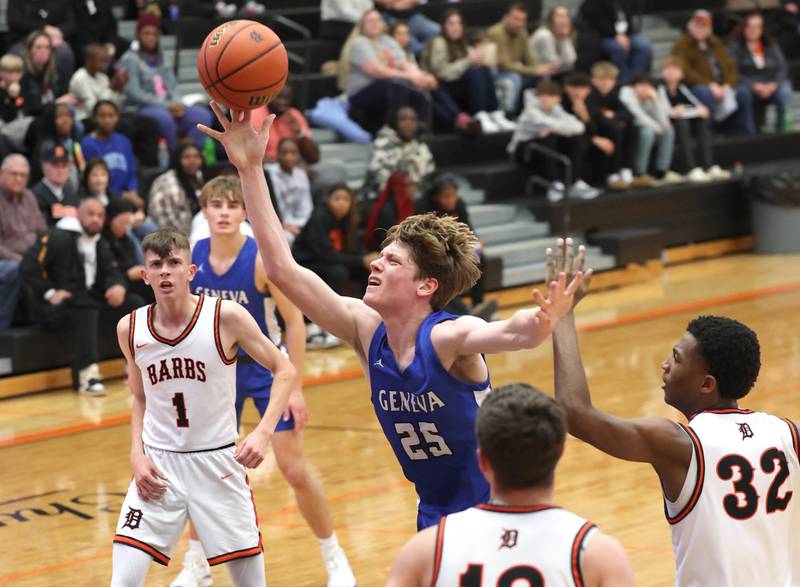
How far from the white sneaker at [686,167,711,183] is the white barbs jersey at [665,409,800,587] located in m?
13.9

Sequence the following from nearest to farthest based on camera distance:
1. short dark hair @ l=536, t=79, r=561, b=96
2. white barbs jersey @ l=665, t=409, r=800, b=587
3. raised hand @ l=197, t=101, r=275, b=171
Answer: white barbs jersey @ l=665, t=409, r=800, b=587 → raised hand @ l=197, t=101, r=275, b=171 → short dark hair @ l=536, t=79, r=561, b=96

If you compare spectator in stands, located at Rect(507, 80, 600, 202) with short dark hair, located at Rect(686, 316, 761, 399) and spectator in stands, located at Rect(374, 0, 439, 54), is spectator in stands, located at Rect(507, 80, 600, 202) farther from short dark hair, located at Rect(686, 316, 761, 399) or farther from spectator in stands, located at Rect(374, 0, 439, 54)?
short dark hair, located at Rect(686, 316, 761, 399)

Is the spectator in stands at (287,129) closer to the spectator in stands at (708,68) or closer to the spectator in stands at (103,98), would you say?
the spectator in stands at (103,98)

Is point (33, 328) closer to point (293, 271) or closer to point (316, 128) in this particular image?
point (316, 128)

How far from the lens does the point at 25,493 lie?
8375 millimetres

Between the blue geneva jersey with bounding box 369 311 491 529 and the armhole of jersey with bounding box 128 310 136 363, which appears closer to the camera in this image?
the blue geneva jersey with bounding box 369 311 491 529

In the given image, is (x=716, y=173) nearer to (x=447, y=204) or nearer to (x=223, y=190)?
(x=447, y=204)

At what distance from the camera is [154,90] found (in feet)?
45.0

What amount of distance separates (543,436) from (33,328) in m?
8.58

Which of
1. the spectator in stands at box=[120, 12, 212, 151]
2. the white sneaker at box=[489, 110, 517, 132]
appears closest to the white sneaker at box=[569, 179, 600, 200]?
the white sneaker at box=[489, 110, 517, 132]

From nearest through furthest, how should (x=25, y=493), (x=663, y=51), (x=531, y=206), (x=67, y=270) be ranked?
(x=25, y=493)
(x=67, y=270)
(x=531, y=206)
(x=663, y=51)

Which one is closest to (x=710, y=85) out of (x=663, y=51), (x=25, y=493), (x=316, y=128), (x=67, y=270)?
(x=663, y=51)

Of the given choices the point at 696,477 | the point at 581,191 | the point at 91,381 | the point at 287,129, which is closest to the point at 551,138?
the point at 581,191

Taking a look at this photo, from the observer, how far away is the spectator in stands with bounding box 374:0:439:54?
16.4m
